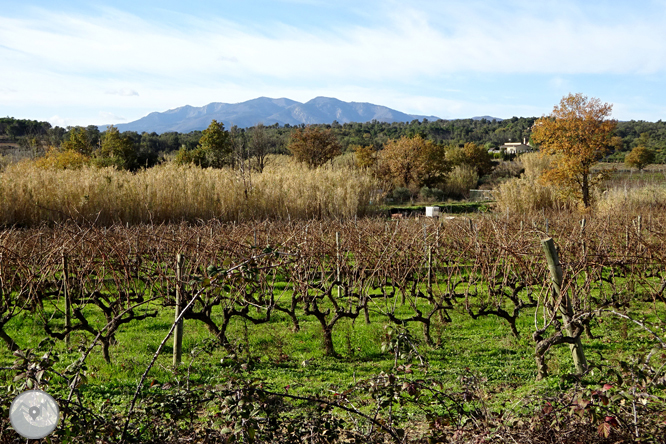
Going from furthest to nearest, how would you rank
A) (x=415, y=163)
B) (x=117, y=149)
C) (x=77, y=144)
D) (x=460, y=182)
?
(x=77, y=144), (x=460, y=182), (x=117, y=149), (x=415, y=163)

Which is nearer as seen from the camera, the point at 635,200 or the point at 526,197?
the point at 635,200

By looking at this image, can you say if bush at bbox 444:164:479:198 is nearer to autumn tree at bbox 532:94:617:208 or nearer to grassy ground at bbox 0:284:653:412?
autumn tree at bbox 532:94:617:208

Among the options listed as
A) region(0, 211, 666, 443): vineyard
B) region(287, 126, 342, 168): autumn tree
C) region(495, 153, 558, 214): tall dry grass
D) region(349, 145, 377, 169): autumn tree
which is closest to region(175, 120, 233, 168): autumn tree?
region(287, 126, 342, 168): autumn tree

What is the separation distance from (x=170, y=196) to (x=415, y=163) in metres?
16.2

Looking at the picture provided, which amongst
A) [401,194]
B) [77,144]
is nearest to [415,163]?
[401,194]

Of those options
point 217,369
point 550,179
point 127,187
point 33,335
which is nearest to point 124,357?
point 217,369

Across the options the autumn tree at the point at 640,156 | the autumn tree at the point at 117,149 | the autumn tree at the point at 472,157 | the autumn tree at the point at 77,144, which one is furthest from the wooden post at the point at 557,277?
the autumn tree at the point at 640,156

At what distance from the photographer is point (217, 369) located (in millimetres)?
4379

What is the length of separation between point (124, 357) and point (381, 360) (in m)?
2.53

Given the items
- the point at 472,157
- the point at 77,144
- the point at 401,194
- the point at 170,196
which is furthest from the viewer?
the point at 472,157

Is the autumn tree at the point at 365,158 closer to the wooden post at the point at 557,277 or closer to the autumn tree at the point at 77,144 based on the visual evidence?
the autumn tree at the point at 77,144

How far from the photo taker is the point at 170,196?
11.7m

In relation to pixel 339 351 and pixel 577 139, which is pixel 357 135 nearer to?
pixel 577 139

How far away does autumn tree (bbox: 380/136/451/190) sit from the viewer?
25375 millimetres
